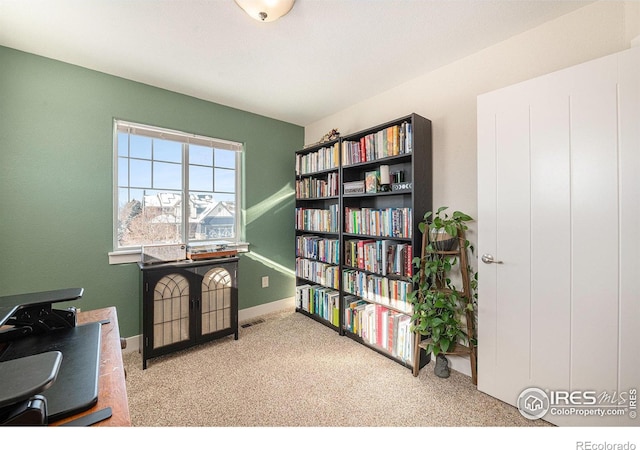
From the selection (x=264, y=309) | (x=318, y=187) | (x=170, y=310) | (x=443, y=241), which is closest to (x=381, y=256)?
(x=443, y=241)

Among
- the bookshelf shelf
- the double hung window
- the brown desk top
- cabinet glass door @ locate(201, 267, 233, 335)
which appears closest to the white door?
the bookshelf shelf

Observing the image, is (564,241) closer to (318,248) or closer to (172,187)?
(318,248)

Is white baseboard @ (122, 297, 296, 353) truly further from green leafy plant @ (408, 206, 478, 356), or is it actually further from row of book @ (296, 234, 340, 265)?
green leafy plant @ (408, 206, 478, 356)

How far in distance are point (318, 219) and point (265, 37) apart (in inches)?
67.1

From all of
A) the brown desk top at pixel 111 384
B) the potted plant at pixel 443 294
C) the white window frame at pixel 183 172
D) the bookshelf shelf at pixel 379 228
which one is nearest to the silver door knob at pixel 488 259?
the potted plant at pixel 443 294

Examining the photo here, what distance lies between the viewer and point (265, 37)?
1.75 metres

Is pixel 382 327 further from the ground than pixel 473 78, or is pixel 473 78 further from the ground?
pixel 473 78

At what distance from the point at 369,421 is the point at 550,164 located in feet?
5.79

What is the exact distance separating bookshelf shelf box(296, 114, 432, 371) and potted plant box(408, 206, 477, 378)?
0.13 m

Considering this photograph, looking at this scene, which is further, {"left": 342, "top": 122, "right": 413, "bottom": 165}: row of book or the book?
the book

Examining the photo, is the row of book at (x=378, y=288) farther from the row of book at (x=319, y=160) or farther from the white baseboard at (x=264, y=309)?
the row of book at (x=319, y=160)

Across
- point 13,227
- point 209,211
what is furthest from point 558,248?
point 13,227

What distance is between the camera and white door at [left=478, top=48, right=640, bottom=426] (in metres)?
1.25

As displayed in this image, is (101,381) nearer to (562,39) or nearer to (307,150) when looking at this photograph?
(307,150)
